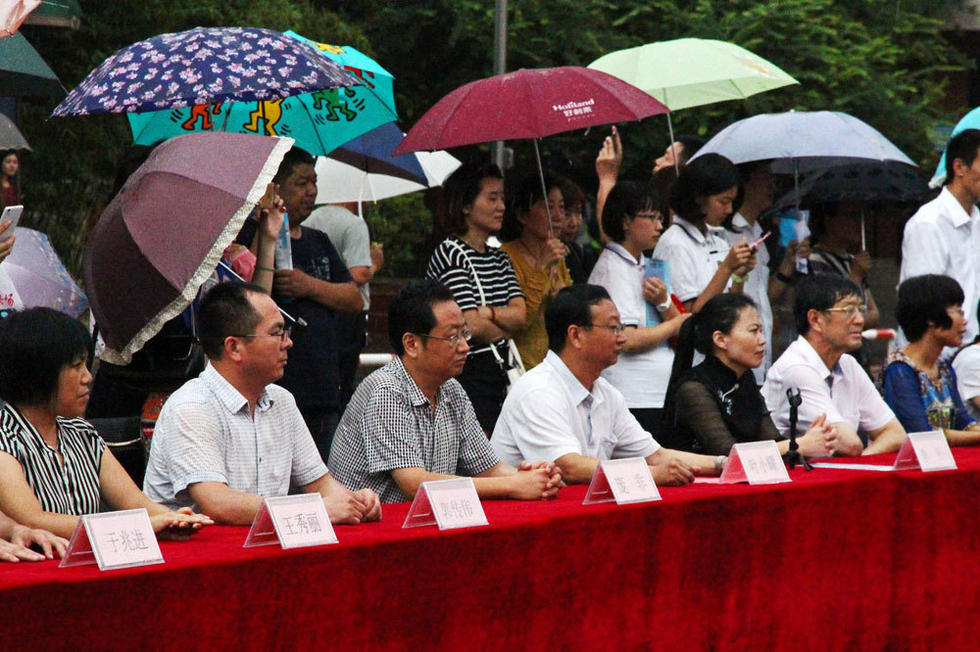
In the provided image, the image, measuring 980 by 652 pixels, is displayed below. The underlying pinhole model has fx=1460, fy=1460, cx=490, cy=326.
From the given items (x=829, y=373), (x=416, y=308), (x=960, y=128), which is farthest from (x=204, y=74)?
(x=960, y=128)

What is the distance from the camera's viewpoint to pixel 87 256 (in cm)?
397

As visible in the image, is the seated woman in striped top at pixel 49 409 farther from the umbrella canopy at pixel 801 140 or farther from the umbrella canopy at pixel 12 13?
the umbrella canopy at pixel 801 140

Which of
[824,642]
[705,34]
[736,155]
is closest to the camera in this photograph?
[824,642]

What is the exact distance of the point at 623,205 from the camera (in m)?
5.46

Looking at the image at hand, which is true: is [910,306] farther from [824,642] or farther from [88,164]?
[88,164]

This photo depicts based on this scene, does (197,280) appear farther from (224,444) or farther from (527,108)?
(527,108)

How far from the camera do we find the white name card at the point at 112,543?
240 centimetres

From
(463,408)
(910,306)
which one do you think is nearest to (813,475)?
(463,408)

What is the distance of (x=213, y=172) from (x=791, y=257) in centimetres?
308

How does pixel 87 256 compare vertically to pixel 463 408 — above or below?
above

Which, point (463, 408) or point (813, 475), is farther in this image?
point (463, 408)

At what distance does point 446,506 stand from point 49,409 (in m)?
0.93

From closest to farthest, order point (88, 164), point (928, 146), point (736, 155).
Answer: point (736, 155), point (88, 164), point (928, 146)

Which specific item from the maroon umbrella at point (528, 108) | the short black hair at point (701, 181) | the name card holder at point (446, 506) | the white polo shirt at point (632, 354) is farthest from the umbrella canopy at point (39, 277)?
the short black hair at point (701, 181)
